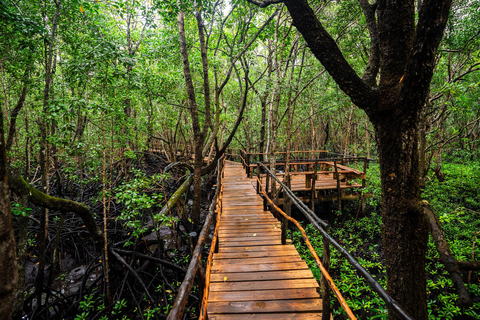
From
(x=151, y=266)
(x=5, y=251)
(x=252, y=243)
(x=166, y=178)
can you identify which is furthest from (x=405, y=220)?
(x=151, y=266)

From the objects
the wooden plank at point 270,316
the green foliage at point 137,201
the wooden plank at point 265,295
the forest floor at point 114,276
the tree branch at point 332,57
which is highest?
the tree branch at point 332,57

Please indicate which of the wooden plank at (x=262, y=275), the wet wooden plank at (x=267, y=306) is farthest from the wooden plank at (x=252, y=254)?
the wet wooden plank at (x=267, y=306)

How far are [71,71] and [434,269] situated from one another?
1074 centimetres

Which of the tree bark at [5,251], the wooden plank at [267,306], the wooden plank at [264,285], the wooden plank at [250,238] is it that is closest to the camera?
the tree bark at [5,251]

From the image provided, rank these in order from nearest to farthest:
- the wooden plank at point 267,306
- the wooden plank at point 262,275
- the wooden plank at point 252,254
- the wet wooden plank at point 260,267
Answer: the wooden plank at point 267,306 → the wooden plank at point 262,275 → the wet wooden plank at point 260,267 → the wooden plank at point 252,254

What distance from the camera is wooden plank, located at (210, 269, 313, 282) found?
3.37m

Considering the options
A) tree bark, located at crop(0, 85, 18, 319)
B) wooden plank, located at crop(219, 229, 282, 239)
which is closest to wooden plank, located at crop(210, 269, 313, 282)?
wooden plank, located at crop(219, 229, 282, 239)

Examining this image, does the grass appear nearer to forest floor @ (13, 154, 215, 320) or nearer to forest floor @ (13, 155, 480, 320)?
forest floor @ (13, 155, 480, 320)

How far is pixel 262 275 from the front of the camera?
346 centimetres

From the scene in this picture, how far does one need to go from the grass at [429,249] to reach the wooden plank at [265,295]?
5.19 ft

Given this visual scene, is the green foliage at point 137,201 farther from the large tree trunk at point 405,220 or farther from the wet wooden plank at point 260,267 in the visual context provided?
the large tree trunk at point 405,220

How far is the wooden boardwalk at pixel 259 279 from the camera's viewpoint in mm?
2738

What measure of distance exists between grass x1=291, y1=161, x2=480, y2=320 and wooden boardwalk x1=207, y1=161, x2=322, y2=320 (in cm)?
168

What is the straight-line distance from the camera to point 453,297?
484 centimetres
